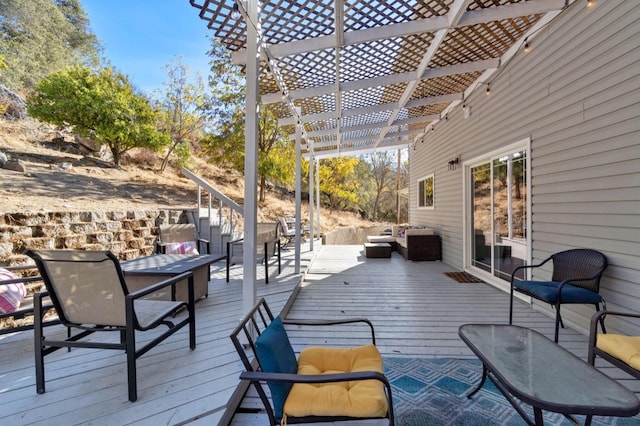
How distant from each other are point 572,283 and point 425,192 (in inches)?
220

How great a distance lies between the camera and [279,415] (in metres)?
1.34

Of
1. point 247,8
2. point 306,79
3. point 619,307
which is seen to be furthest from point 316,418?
point 306,79

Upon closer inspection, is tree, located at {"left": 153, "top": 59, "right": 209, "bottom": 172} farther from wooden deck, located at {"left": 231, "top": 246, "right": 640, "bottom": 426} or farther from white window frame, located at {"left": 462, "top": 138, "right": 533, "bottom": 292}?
white window frame, located at {"left": 462, "top": 138, "right": 533, "bottom": 292}

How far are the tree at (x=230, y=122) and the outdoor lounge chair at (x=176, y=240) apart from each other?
19.2 feet

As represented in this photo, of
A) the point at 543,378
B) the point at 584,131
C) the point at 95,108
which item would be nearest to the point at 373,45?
the point at 584,131

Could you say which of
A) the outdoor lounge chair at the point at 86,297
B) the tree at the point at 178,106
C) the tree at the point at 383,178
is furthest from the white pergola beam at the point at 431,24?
the tree at the point at 383,178

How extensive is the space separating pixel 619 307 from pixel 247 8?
4.15 metres

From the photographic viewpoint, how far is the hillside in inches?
210

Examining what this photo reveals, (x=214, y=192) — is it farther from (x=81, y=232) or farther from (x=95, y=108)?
(x=95, y=108)

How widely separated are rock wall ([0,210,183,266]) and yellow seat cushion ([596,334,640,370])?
5.43m

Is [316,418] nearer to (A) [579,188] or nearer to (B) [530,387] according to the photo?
(B) [530,387]

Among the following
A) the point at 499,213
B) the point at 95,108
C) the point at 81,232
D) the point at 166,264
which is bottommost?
the point at 166,264

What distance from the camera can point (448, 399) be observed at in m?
1.91

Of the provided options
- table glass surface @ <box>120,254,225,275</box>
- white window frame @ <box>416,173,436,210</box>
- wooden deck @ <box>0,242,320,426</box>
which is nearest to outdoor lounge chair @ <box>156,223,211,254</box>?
table glass surface @ <box>120,254,225,275</box>
